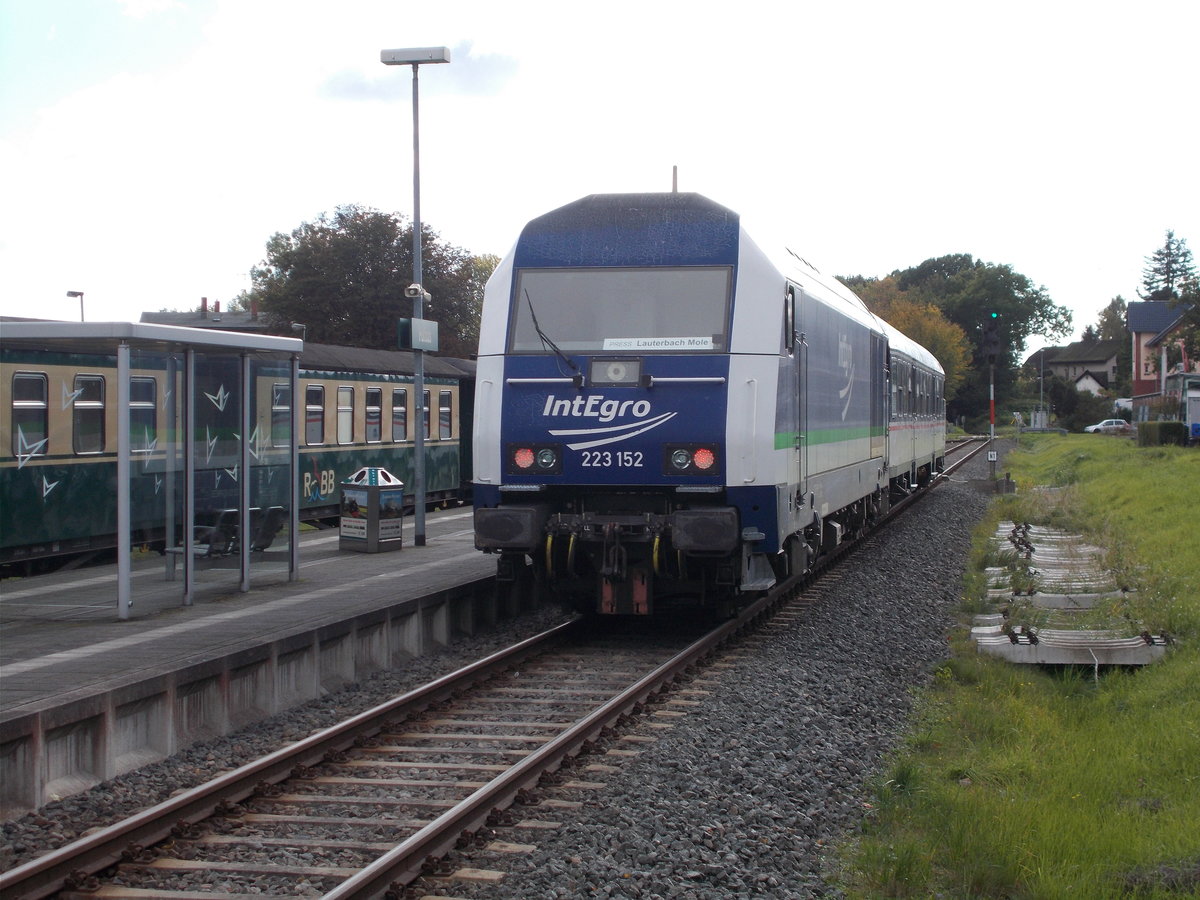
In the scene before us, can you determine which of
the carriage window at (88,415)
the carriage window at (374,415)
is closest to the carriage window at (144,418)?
the carriage window at (88,415)

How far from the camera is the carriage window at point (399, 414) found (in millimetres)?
23031

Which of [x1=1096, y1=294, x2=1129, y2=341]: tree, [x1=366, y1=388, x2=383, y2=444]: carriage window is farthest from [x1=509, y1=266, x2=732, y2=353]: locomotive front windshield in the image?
[x1=1096, y1=294, x2=1129, y2=341]: tree

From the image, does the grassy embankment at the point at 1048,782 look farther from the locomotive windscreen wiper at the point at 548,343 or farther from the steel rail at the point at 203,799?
the locomotive windscreen wiper at the point at 548,343

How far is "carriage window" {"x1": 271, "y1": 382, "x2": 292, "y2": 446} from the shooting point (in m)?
13.0

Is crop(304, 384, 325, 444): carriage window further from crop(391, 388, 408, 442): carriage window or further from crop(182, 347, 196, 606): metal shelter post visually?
crop(182, 347, 196, 606): metal shelter post

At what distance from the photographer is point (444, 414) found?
2516 cm

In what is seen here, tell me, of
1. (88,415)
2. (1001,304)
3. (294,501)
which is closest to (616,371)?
(294,501)

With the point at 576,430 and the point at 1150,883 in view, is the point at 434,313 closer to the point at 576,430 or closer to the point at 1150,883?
the point at 576,430

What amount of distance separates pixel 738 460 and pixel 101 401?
849cm

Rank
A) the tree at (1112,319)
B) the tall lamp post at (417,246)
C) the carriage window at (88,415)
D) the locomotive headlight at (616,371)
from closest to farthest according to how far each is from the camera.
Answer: the locomotive headlight at (616,371)
the carriage window at (88,415)
the tall lamp post at (417,246)
the tree at (1112,319)

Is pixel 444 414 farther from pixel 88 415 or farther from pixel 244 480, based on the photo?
pixel 244 480

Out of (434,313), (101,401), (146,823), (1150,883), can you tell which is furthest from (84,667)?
(434,313)

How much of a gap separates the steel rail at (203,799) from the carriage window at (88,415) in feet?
24.4

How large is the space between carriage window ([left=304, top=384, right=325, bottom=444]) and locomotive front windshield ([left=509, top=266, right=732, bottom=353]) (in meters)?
10.1
